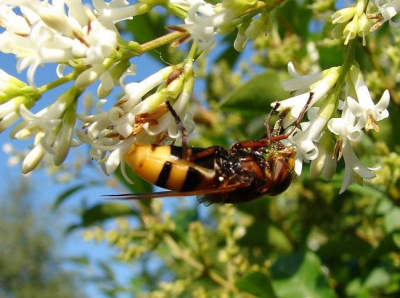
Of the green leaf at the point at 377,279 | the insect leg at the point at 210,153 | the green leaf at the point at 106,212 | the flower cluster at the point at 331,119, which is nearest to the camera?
the flower cluster at the point at 331,119

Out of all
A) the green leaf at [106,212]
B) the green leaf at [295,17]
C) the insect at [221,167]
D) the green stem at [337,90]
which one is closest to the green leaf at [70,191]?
the green leaf at [106,212]

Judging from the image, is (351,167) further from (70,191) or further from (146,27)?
(70,191)

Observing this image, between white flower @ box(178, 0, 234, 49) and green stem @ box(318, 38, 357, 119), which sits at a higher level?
white flower @ box(178, 0, 234, 49)

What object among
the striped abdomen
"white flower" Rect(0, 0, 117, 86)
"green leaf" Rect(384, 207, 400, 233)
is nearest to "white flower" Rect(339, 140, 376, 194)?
the striped abdomen

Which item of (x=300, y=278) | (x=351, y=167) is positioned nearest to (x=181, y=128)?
(x=351, y=167)

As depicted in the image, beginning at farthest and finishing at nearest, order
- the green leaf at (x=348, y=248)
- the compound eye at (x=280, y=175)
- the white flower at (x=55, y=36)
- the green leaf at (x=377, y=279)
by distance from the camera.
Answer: the green leaf at (x=348, y=248), the green leaf at (x=377, y=279), the compound eye at (x=280, y=175), the white flower at (x=55, y=36)

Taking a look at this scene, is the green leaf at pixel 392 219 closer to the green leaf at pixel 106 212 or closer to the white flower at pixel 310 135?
the white flower at pixel 310 135

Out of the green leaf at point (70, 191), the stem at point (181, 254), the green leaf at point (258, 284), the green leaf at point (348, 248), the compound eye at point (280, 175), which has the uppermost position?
the compound eye at point (280, 175)

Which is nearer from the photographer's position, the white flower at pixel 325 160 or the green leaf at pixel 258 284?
the white flower at pixel 325 160

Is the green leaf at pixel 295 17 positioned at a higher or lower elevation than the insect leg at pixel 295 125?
lower

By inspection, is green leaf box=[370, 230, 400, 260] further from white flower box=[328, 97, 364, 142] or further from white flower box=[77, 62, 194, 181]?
white flower box=[77, 62, 194, 181]
